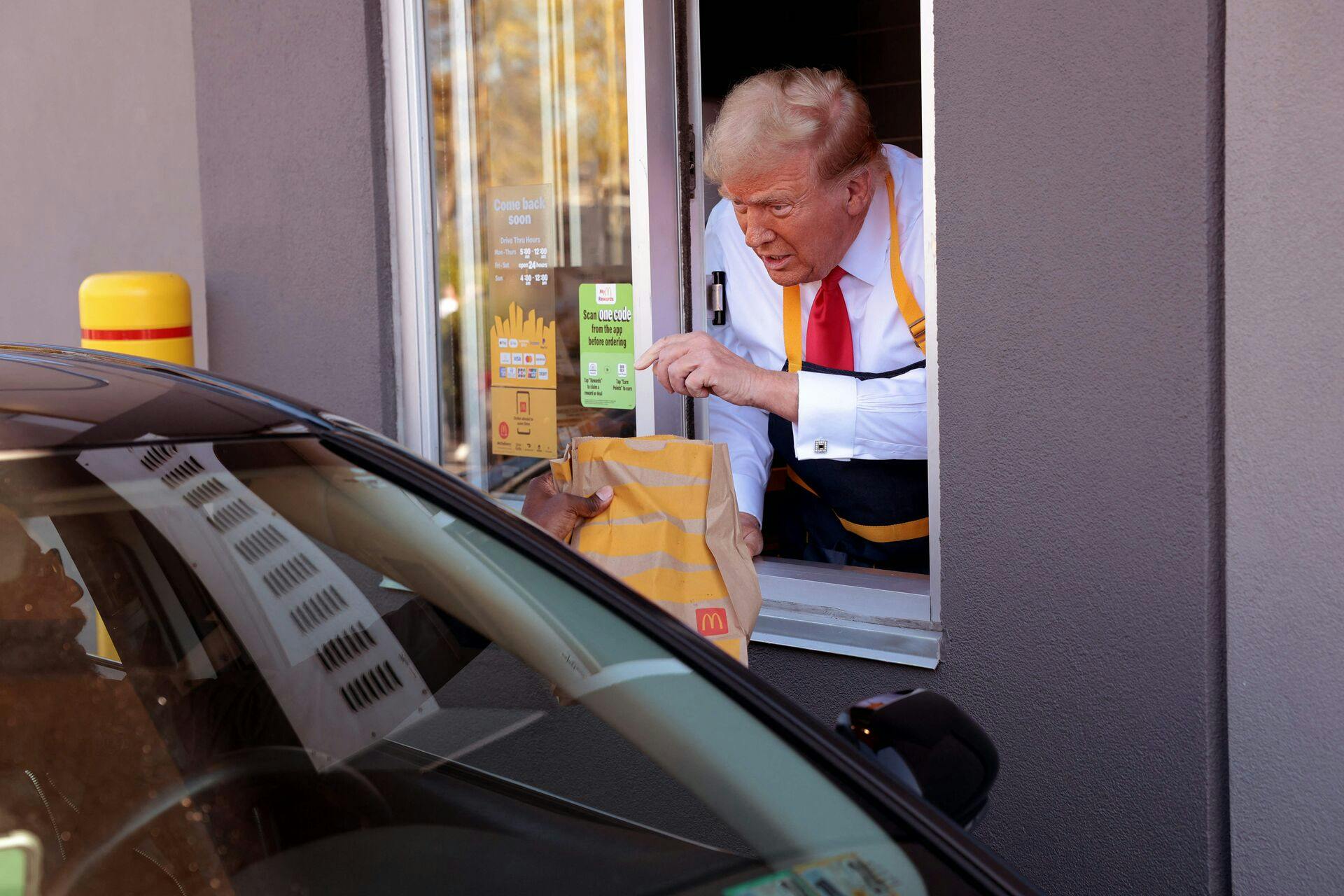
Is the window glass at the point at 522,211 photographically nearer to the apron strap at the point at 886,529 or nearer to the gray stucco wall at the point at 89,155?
the apron strap at the point at 886,529

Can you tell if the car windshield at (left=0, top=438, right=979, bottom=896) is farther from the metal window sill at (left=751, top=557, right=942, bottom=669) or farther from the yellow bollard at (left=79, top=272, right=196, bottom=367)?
the yellow bollard at (left=79, top=272, right=196, bottom=367)

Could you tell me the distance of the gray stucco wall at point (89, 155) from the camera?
5324mm

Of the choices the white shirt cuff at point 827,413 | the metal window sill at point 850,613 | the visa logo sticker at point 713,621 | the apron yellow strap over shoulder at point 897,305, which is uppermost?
the apron yellow strap over shoulder at point 897,305

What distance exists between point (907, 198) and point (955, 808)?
205 cm

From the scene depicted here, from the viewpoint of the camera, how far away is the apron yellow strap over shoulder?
9.91ft

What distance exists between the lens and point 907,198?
3.11m

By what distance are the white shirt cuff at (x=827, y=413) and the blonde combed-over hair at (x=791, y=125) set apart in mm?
500

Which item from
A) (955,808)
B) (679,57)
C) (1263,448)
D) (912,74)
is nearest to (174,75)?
(679,57)

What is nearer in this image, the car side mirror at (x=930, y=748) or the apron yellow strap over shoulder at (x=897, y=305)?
the car side mirror at (x=930, y=748)

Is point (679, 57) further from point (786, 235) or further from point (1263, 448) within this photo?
point (1263, 448)

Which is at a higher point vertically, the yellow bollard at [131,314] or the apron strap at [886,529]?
the yellow bollard at [131,314]

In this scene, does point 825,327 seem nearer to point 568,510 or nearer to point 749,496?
point 749,496

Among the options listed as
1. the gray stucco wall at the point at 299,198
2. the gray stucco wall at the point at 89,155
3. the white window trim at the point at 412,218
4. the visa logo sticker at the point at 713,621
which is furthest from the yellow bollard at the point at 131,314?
the visa logo sticker at the point at 713,621

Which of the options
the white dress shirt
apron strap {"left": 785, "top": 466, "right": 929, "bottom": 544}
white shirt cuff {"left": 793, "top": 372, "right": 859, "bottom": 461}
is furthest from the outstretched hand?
apron strap {"left": 785, "top": 466, "right": 929, "bottom": 544}
